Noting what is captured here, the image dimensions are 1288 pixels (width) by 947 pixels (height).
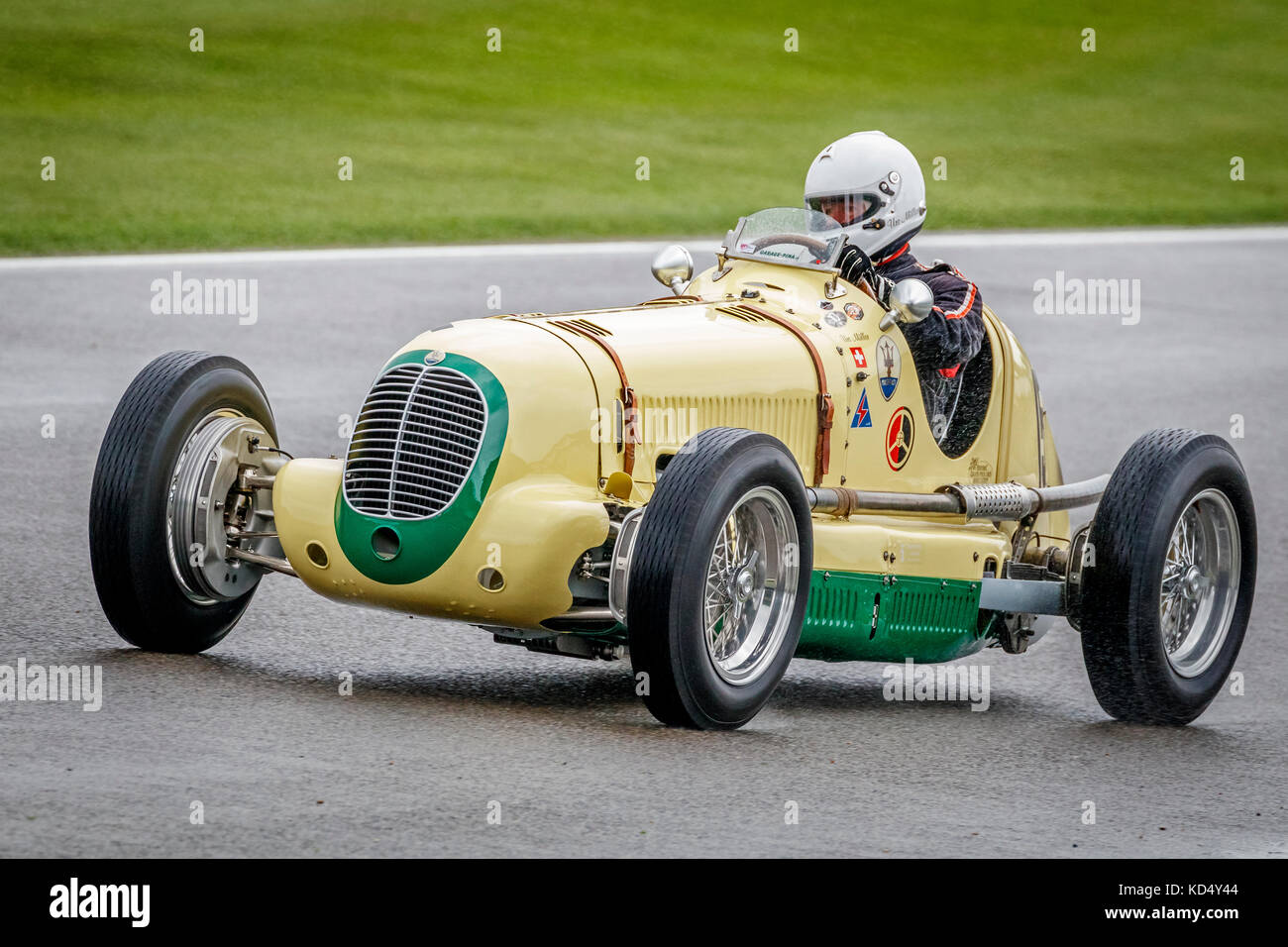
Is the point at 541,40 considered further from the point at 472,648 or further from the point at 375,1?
the point at 472,648

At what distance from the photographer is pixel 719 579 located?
6941 millimetres

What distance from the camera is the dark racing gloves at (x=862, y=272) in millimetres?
8250

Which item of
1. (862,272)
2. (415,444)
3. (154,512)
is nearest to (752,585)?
(415,444)

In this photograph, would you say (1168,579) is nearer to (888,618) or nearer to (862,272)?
(888,618)

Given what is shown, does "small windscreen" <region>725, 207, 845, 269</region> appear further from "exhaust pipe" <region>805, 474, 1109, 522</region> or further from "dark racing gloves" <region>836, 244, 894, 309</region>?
"exhaust pipe" <region>805, 474, 1109, 522</region>

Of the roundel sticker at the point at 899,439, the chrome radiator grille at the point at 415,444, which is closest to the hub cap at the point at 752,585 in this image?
the chrome radiator grille at the point at 415,444

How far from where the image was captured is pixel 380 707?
705 cm

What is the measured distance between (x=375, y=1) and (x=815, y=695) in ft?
114

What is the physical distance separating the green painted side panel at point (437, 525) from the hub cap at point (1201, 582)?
2.89 m

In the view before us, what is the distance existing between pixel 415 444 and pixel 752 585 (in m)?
1.27

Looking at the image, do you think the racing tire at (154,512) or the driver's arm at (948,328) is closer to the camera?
the racing tire at (154,512)

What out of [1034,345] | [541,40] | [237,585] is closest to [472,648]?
[237,585]

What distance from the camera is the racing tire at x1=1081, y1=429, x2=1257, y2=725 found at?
7.70 meters

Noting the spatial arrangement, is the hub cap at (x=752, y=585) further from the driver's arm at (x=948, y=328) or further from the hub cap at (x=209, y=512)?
the hub cap at (x=209, y=512)
